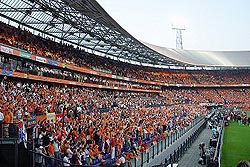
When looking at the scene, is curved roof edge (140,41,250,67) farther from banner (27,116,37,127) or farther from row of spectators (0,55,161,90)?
banner (27,116,37,127)

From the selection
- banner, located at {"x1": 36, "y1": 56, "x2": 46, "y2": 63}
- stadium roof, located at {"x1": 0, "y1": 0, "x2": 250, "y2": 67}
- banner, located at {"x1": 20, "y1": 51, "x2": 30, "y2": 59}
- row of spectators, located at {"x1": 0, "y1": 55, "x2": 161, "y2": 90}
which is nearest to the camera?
row of spectators, located at {"x1": 0, "y1": 55, "x2": 161, "y2": 90}

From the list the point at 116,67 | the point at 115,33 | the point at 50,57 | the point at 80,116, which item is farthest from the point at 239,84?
the point at 80,116

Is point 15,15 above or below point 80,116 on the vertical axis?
above

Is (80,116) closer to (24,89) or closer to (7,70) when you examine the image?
(24,89)

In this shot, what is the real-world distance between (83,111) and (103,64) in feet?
80.3

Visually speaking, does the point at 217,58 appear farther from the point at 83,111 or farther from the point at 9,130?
the point at 9,130

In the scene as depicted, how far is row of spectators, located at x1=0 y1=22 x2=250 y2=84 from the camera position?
28097 millimetres

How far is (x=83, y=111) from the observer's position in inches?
928

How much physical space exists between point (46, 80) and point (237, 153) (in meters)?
18.3

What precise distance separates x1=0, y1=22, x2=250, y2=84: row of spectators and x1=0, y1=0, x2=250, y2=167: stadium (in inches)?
7.1

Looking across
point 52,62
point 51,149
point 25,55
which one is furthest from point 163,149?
point 52,62

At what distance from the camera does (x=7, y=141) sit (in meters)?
10.1

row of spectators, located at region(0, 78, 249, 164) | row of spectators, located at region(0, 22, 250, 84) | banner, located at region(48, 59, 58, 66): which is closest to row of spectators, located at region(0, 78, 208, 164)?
row of spectators, located at region(0, 78, 249, 164)

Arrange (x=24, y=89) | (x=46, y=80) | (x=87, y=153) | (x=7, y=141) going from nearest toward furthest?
(x=7, y=141) < (x=87, y=153) < (x=24, y=89) < (x=46, y=80)
